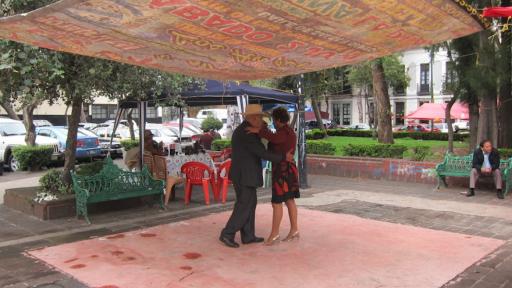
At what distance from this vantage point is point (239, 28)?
443 cm

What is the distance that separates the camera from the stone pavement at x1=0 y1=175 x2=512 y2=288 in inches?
196

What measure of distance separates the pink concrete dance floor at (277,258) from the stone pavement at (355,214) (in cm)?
24

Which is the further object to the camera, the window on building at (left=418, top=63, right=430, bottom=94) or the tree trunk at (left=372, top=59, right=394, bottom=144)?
the window on building at (left=418, top=63, right=430, bottom=94)

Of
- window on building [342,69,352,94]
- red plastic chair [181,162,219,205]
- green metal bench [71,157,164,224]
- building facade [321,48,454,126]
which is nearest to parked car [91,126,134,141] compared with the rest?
red plastic chair [181,162,219,205]

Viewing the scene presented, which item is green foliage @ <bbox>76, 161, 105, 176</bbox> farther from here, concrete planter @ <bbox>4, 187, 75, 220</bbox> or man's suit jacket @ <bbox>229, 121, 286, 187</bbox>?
man's suit jacket @ <bbox>229, 121, 286, 187</bbox>

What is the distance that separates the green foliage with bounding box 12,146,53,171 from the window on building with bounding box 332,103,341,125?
145 ft

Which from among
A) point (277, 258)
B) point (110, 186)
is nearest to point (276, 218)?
point (277, 258)

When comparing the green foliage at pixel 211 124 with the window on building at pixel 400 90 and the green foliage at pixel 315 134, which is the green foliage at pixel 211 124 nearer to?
the green foliage at pixel 315 134

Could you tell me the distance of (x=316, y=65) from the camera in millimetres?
6398

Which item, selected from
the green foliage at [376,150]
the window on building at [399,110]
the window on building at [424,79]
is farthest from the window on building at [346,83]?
the green foliage at [376,150]

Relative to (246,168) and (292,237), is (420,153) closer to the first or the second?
(292,237)

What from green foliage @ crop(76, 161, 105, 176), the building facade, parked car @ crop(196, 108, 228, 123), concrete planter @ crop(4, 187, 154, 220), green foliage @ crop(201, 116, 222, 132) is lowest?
concrete planter @ crop(4, 187, 154, 220)

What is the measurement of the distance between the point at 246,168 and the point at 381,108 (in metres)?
12.7

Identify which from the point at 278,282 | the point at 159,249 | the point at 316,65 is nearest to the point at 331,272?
the point at 278,282
